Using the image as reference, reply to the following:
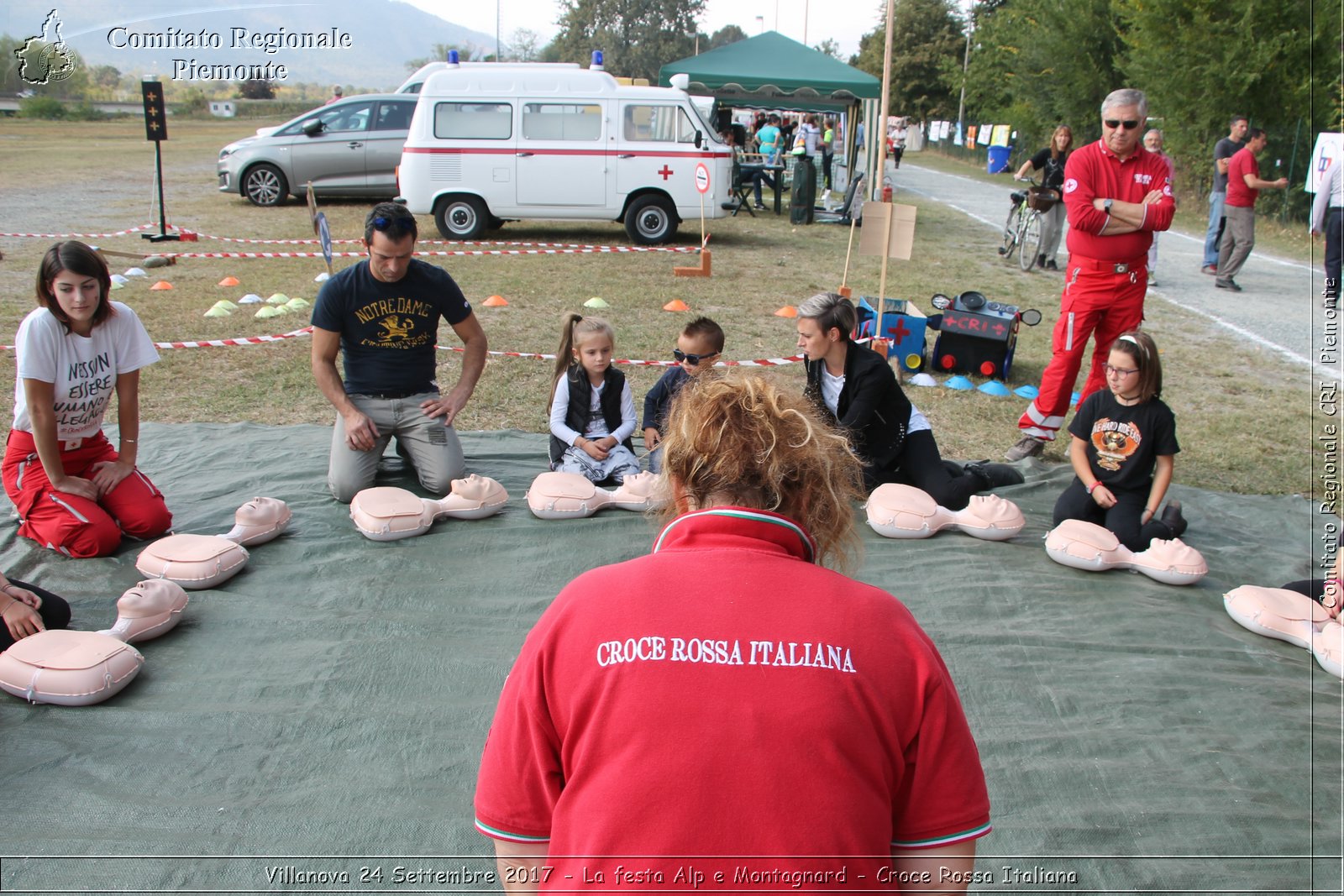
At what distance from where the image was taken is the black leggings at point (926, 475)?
14.4 feet

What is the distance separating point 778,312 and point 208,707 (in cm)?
711

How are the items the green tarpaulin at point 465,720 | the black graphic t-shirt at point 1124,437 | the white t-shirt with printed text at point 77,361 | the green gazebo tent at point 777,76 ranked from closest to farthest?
the green tarpaulin at point 465,720 < the white t-shirt with printed text at point 77,361 < the black graphic t-shirt at point 1124,437 < the green gazebo tent at point 777,76

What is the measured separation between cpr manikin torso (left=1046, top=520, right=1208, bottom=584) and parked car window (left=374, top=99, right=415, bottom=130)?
45.6 feet

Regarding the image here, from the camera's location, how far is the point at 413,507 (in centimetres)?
395

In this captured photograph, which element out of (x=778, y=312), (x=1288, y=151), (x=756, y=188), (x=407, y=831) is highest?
(x=1288, y=151)

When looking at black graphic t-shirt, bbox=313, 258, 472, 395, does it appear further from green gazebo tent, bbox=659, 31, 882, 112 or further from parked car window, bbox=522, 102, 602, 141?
green gazebo tent, bbox=659, 31, 882, 112

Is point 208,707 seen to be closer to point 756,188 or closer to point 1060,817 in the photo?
point 1060,817

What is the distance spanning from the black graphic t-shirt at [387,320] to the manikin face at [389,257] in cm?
6

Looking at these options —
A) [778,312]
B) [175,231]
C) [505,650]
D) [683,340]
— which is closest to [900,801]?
[505,650]

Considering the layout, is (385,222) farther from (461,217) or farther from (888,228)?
(461,217)

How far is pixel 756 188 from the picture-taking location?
17.6m

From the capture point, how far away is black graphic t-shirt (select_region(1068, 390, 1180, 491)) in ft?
13.1

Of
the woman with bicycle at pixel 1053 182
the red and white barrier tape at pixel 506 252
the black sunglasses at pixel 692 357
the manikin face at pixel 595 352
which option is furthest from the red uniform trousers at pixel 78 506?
the woman with bicycle at pixel 1053 182

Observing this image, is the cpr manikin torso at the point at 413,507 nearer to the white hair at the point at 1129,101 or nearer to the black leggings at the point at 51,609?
the black leggings at the point at 51,609
